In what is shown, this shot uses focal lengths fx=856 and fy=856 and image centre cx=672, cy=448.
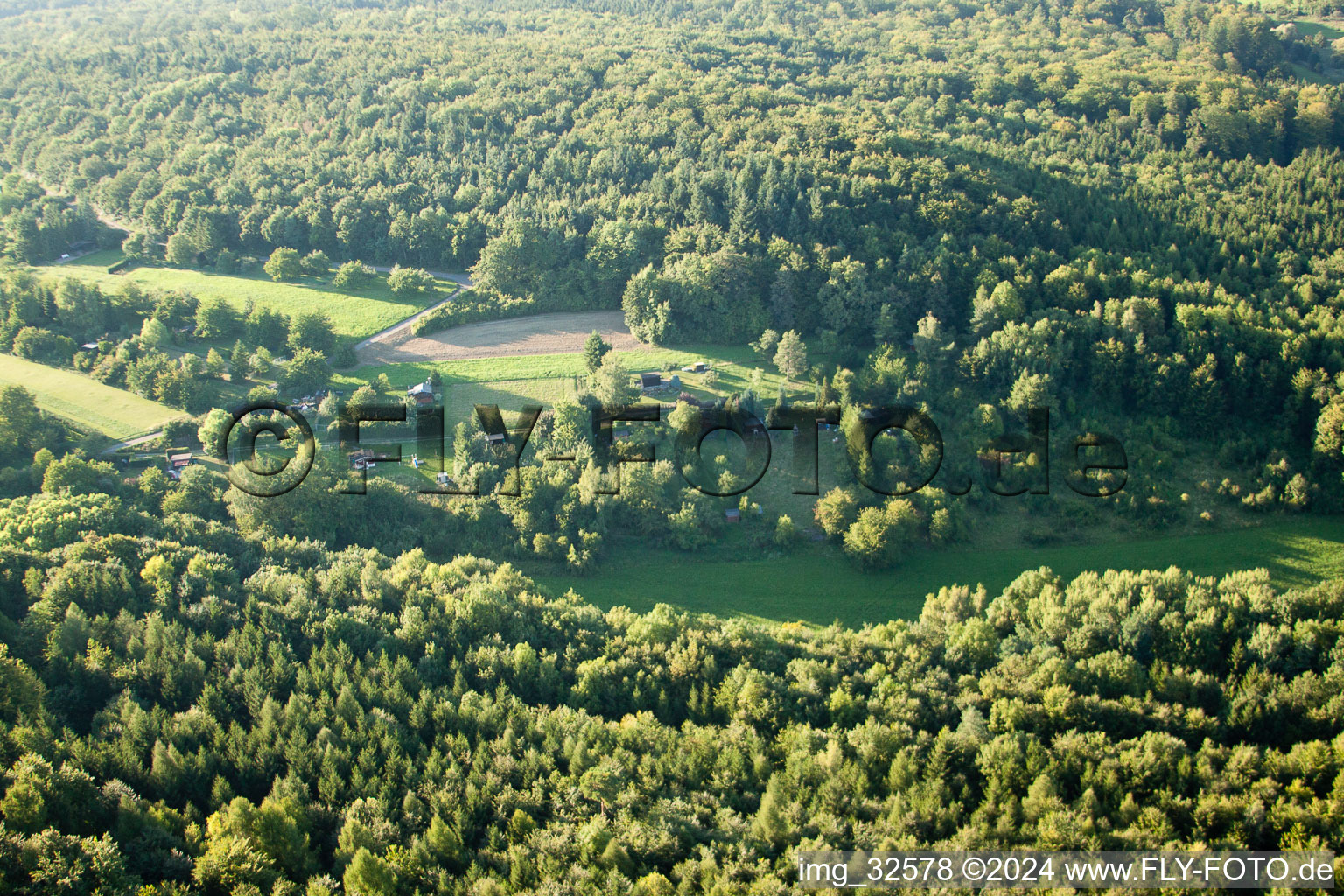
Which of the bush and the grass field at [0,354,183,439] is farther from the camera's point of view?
the bush

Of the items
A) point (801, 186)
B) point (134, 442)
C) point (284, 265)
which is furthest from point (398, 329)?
point (801, 186)

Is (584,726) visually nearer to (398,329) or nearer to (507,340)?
(507,340)

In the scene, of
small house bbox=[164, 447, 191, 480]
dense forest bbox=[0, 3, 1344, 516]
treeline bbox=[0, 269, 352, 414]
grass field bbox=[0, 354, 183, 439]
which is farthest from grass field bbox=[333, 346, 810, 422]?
grass field bbox=[0, 354, 183, 439]

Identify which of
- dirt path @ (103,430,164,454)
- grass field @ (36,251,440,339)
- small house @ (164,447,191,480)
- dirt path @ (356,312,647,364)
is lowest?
small house @ (164,447,191,480)

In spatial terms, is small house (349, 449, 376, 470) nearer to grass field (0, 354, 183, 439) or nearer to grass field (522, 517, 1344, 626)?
grass field (522, 517, 1344, 626)

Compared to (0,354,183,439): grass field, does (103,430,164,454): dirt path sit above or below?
below

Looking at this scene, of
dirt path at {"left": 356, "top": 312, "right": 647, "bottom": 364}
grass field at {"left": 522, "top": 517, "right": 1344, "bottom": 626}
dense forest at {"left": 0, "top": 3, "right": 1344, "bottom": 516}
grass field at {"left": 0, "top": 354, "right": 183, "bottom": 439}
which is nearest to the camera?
grass field at {"left": 522, "top": 517, "right": 1344, "bottom": 626}

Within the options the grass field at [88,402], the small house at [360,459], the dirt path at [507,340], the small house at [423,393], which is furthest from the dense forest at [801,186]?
the small house at [360,459]

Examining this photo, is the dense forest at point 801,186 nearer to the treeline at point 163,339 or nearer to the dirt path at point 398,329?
the treeline at point 163,339
